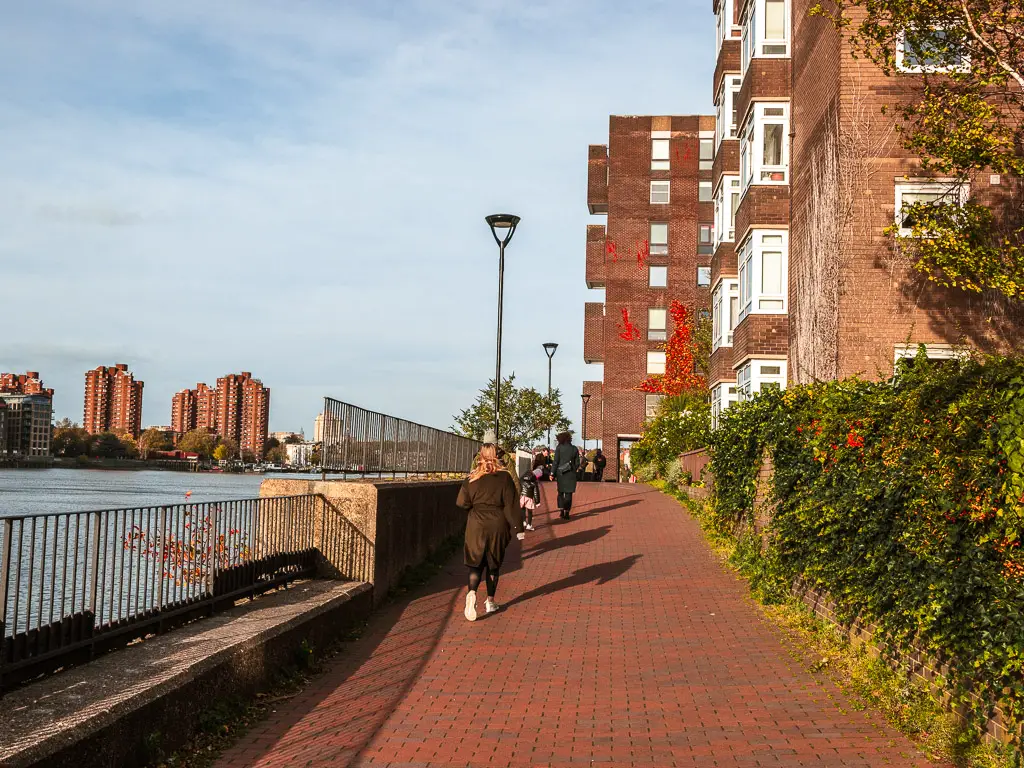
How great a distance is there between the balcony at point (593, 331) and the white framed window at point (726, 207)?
105ft

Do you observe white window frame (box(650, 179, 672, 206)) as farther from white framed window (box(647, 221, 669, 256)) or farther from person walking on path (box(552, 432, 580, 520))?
person walking on path (box(552, 432, 580, 520))

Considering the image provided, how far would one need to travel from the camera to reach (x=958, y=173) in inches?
656

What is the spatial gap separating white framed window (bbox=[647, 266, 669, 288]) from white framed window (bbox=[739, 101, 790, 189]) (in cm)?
3693

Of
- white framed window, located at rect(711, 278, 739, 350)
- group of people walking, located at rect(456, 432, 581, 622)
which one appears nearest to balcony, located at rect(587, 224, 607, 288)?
white framed window, located at rect(711, 278, 739, 350)

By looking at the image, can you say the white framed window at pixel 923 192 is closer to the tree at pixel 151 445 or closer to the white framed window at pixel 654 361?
the white framed window at pixel 654 361

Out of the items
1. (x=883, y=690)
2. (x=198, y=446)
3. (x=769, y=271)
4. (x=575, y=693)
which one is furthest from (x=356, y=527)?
(x=198, y=446)

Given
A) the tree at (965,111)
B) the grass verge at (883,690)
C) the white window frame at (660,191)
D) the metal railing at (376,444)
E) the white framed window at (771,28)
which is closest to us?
the grass verge at (883,690)

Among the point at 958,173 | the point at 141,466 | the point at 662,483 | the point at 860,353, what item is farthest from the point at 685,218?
the point at 141,466

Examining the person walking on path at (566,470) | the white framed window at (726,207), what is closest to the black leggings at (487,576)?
the person walking on path at (566,470)

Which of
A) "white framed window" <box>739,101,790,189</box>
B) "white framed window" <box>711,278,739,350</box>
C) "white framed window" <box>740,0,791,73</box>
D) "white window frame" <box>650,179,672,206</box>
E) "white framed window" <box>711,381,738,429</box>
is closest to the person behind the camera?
"white framed window" <box>739,101,790,189</box>

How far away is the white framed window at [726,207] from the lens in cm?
3102

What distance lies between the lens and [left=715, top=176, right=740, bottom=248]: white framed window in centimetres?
3102

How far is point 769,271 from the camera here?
2523 centimetres

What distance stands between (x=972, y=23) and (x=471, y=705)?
11434mm
